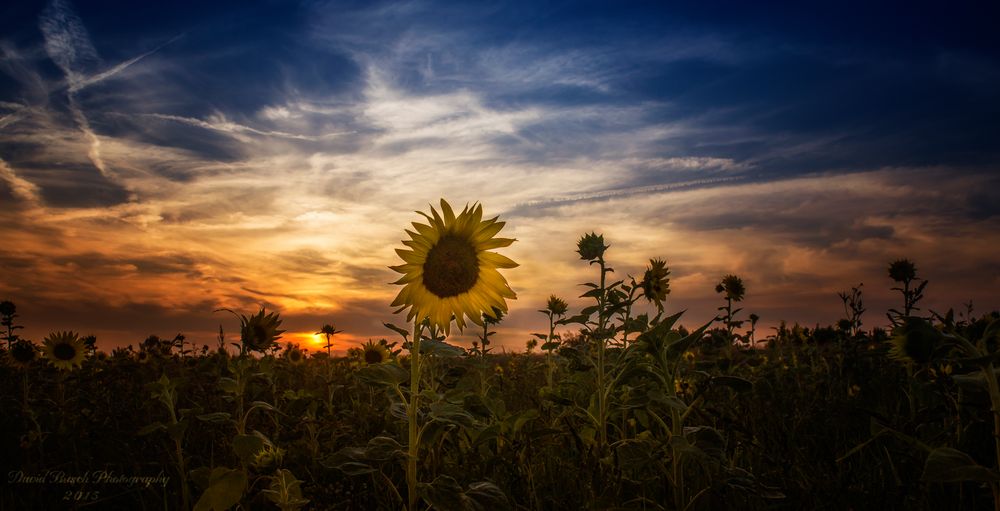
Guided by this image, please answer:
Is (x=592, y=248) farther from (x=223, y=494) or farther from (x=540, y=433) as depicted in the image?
(x=223, y=494)

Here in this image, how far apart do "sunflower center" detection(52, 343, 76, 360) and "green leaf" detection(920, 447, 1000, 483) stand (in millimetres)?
A: 10833

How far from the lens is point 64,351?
29.6ft

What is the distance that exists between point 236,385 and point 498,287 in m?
1.89

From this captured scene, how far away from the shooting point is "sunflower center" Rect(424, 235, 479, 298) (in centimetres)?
379

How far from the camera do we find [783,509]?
360 centimetres

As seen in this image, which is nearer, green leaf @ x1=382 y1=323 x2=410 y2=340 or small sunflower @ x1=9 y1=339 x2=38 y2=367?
green leaf @ x1=382 y1=323 x2=410 y2=340

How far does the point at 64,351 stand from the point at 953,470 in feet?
35.9

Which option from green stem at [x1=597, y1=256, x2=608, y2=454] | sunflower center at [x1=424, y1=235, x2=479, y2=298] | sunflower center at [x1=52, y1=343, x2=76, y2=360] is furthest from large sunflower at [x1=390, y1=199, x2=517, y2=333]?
sunflower center at [x1=52, y1=343, x2=76, y2=360]

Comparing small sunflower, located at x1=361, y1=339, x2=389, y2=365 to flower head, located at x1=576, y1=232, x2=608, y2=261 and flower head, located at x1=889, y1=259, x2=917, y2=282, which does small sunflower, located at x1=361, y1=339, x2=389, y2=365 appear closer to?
flower head, located at x1=576, y1=232, x2=608, y2=261

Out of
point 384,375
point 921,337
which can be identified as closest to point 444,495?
point 384,375

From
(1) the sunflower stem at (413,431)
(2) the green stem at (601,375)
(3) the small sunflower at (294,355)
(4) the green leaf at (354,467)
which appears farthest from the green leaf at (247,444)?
(3) the small sunflower at (294,355)

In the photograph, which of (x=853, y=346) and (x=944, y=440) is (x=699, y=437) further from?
(x=853, y=346)

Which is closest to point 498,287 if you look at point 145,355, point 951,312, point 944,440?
point 951,312

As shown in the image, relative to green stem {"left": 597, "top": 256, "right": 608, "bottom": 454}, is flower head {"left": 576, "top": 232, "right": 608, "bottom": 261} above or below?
above
